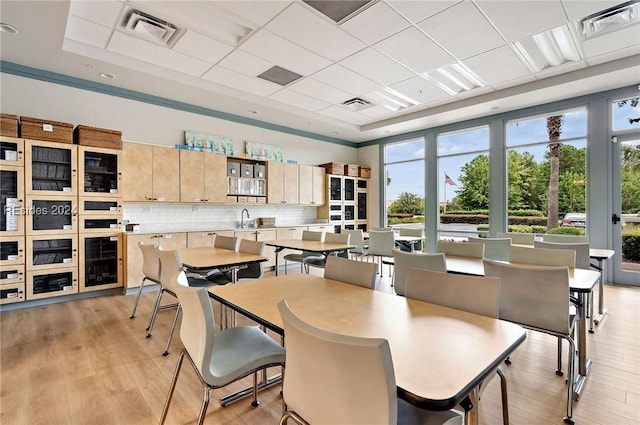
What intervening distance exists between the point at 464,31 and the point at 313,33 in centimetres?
170

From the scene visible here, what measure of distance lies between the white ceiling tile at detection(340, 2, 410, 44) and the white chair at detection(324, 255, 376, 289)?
8.37 ft

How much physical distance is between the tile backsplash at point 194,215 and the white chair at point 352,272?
3.78m

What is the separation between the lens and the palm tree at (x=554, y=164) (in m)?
5.60

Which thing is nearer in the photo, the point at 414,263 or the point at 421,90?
the point at 414,263

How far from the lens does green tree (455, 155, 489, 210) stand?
646cm

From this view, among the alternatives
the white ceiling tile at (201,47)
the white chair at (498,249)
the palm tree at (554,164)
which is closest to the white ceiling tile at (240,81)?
the white ceiling tile at (201,47)

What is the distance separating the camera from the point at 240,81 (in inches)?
190

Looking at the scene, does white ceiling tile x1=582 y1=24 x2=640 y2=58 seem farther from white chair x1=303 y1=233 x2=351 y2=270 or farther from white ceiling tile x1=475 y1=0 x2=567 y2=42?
white chair x1=303 y1=233 x2=351 y2=270

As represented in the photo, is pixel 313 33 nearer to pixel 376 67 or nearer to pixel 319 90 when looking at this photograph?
pixel 376 67

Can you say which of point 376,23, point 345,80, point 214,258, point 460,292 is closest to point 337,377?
point 460,292

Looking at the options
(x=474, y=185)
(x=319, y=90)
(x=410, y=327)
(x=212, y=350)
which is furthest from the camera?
(x=474, y=185)

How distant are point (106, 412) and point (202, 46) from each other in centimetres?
377

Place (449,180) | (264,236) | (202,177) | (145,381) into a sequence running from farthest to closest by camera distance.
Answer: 1. (449,180)
2. (264,236)
3. (202,177)
4. (145,381)

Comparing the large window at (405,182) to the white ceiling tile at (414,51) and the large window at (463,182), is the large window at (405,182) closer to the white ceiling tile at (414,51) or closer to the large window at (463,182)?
the large window at (463,182)
